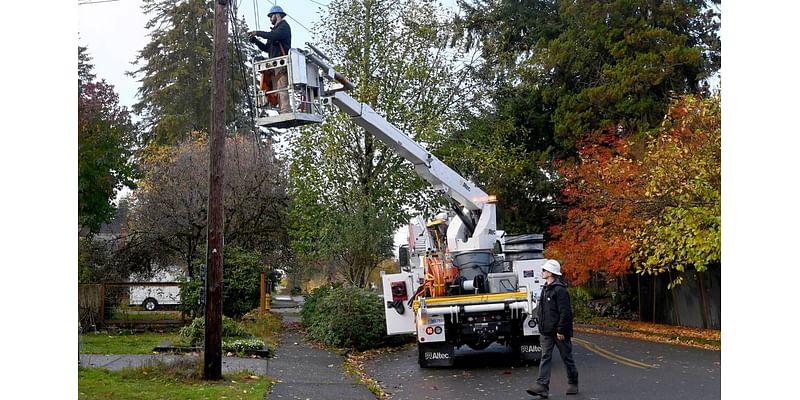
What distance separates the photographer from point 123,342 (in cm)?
1964

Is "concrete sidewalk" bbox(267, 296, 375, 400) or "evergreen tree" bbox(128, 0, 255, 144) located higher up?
"evergreen tree" bbox(128, 0, 255, 144)

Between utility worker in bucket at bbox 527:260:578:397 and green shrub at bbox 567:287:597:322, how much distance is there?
70.6 ft

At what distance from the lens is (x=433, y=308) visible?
48.3ft

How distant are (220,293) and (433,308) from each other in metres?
3.79

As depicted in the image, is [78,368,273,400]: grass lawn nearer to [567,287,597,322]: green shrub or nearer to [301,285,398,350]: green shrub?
[301,285,398,350]: green shrub

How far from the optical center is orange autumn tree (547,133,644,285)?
848 inches

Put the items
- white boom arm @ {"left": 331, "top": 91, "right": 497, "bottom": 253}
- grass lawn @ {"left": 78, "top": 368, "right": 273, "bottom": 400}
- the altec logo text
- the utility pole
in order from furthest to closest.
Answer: white boom arm @ {"left": 331, "top": 91, "right": 497, "bottom": 253} → the altec logo text → the utility pole → grass lawn @ {"left": 78, "top": 368, "right": 273, "bottom": 400}

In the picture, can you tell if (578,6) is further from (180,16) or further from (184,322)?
(180,16)

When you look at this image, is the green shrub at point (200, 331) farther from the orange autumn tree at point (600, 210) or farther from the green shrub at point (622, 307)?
the green shrub at point (622, 307)

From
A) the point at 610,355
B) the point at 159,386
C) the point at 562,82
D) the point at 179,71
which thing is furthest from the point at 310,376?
the point at 179,71

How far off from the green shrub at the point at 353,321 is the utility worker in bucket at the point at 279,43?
942cm

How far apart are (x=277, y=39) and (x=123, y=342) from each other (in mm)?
A: 10728

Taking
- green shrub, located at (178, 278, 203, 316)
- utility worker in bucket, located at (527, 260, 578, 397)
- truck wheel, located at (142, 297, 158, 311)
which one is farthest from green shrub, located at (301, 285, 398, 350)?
utility worker in bucket, located at (527, 260, 578, 397)
